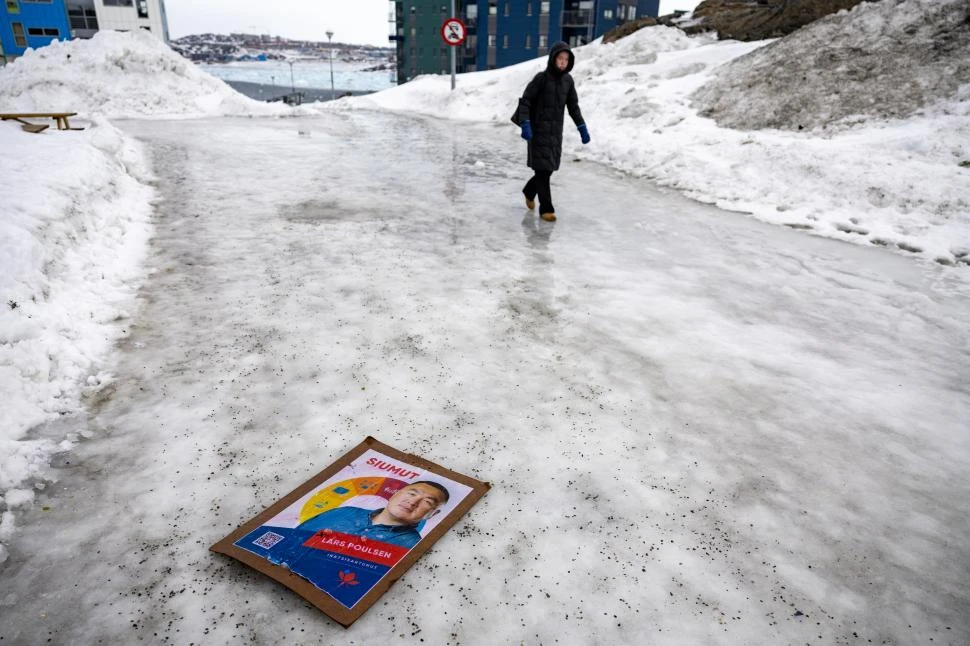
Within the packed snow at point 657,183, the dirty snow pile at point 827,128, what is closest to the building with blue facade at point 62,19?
the packed snow at point 657,183

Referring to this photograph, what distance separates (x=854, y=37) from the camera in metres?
10.8

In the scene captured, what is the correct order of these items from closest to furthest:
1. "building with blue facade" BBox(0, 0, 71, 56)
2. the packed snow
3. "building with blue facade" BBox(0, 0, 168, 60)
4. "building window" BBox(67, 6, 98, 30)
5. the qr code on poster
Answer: the qr code on poster → the packed snow → "building with blue facade" BBox(0, 0, 71, 56) → "building with blue facade" BBox(0, 0, 168, 60) → "building window" BBox(67, 6, 98, 30)

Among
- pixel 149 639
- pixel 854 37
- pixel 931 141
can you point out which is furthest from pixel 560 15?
pixel 149 639

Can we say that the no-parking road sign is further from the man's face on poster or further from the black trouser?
the man's face on poster

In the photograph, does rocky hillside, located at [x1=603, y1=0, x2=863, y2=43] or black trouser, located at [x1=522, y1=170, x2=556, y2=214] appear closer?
black trouser, located at [x1=522, y1=170, x2=556, y2=214]

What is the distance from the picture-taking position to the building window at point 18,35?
44938 mm

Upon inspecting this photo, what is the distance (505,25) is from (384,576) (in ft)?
205

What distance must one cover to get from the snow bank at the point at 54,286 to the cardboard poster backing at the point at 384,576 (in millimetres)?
965

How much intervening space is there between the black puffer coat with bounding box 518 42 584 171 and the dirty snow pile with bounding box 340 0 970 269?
2.28 meters

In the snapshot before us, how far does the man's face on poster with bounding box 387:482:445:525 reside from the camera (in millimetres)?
2393

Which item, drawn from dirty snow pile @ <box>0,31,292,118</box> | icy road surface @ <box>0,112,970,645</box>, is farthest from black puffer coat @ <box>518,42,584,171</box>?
dirty snow pile @ <box>0,31,292,118</box>

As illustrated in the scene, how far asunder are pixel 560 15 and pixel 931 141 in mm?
54106

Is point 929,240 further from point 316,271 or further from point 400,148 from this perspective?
point 400,148

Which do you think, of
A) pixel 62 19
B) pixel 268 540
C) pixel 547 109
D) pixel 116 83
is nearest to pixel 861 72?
pixel 547 109
